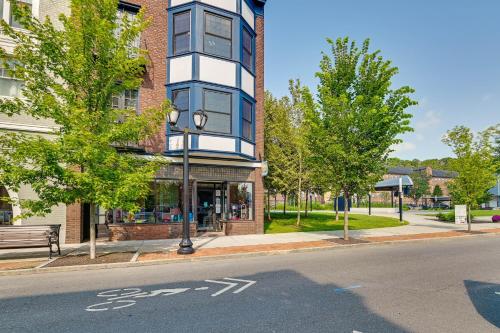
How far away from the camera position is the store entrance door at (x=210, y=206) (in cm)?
→ 1628

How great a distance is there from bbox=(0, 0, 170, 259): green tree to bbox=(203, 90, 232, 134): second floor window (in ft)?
16.4

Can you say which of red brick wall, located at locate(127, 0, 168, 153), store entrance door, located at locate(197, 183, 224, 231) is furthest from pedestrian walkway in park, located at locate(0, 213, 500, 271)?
red brick wall, located at locate(127, 0, 168, 153)

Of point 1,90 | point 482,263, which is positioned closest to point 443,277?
point 482,263

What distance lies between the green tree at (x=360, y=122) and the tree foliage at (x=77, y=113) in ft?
25.6

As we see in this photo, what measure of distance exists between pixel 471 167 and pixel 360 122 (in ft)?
32.4

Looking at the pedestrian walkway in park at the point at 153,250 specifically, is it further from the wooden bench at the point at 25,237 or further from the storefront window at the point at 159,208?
the storefront window at the point at 159,208

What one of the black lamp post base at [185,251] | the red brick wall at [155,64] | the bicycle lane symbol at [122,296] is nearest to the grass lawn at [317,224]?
the black lamp post base at [185,251]

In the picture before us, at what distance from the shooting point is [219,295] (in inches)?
237

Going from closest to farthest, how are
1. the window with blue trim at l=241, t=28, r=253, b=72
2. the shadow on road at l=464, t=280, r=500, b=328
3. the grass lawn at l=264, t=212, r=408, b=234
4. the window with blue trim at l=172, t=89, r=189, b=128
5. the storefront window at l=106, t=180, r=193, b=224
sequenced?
the shadow on road at l=464, t=280, r=500, b=328 → the storefront window at l=106, t=180, r=193, b=224 → the window with blue trim at l=172, t=89, r=189, b=128 → the window with blue trim at l=241, t=28, r=253, b=72 → the grass lawn at l=264, t=212, r=408, b=234

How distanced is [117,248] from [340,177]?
964cm

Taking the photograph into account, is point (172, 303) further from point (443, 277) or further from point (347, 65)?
point (347, 65)

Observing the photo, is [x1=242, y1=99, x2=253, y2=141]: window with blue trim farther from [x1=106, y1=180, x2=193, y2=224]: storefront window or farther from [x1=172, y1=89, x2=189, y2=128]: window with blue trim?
[x1=106, y1=180, x2=193, y2=224]: storefront window

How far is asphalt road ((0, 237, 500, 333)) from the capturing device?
181 inches

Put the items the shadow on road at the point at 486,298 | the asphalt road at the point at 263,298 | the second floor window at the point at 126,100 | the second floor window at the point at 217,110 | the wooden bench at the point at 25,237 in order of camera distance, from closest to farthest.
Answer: the asphalt road at the point at 263,298
the shadow on road at the point at 486,298
the wooden bench at the point at 25,237
the second floor window at the point at 126,100
the second floor window at the point at 217,110
